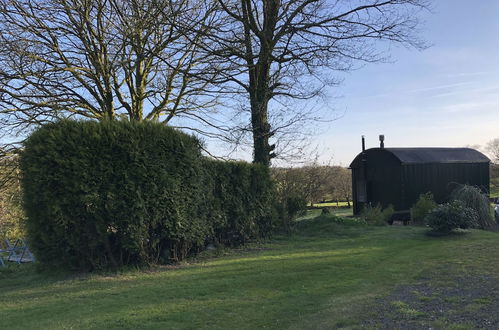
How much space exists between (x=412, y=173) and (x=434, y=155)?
90.3 inches

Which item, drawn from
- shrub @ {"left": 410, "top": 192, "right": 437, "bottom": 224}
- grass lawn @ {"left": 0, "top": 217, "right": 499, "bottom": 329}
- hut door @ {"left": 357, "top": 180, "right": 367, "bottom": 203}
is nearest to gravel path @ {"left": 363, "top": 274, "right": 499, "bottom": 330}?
grass lawn @ {"left": 0, "top": 217, "right": 499, "bottom": 329}

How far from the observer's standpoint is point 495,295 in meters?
5.27

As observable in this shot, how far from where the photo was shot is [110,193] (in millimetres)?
7336

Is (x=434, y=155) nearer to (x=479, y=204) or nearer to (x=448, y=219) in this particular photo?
(x=479, y=204)

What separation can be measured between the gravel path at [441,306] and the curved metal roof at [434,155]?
13.6 metres

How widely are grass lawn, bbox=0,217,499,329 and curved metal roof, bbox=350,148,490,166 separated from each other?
9.24m

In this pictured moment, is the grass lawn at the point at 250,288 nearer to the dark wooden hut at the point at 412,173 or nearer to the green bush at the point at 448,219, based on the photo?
the green bush at the point at 448,219

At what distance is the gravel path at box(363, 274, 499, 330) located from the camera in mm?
4270

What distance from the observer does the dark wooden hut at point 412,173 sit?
19078 mm

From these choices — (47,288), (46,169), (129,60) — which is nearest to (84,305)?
(47,288)

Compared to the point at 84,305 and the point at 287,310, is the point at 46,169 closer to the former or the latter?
A: the point at 84,305

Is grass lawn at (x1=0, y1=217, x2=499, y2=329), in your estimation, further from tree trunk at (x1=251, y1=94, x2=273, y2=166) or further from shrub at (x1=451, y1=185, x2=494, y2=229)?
shrub at (x1=451, y1=185, x2=494, y2=229)

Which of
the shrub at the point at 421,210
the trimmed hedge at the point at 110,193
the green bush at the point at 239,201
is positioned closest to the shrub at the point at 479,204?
the shrub at the point at 421,210

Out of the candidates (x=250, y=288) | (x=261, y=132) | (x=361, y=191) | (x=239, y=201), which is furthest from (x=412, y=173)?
(x=250, y=288)
